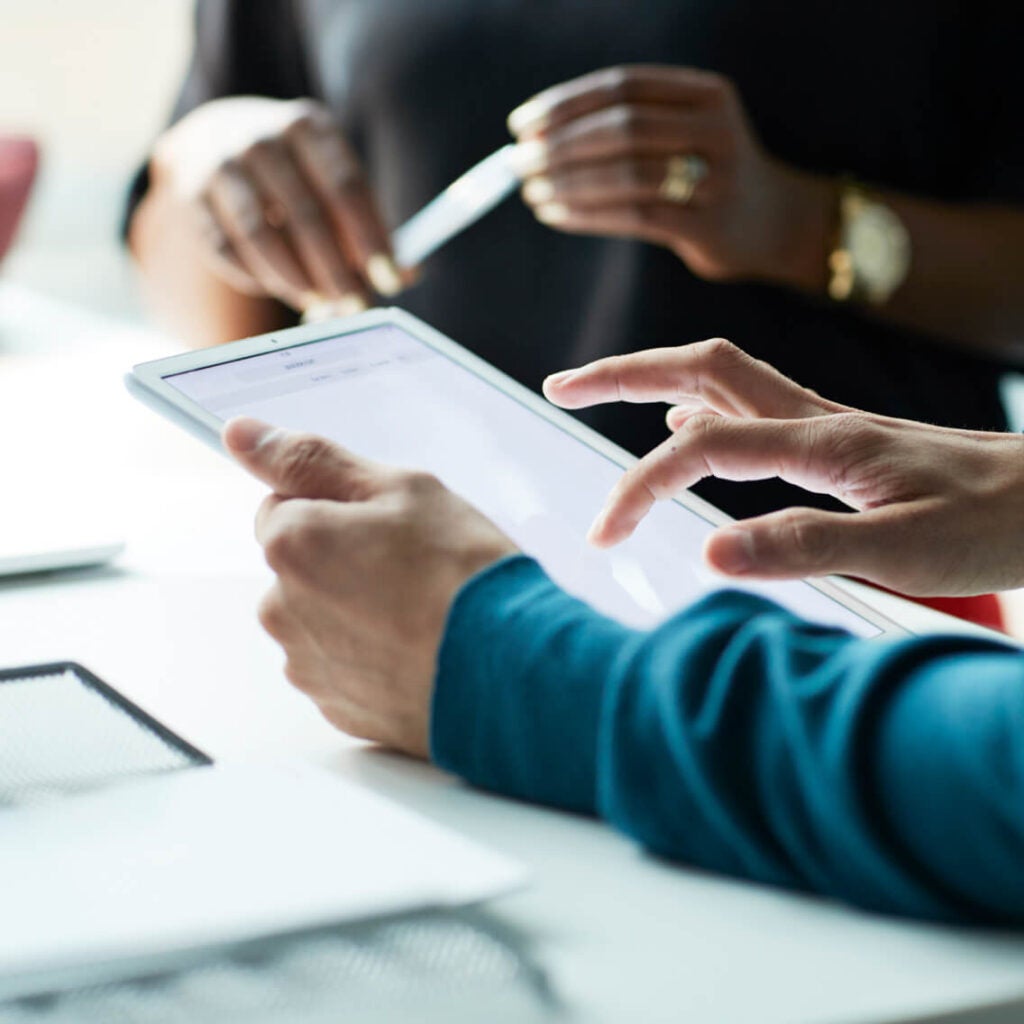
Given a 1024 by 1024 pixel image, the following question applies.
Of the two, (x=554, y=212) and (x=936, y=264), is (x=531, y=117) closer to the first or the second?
(x=554, y=212)

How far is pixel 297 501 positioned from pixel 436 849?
13 cm

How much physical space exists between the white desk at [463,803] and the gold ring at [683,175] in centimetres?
33

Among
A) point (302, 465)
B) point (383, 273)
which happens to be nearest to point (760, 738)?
point (302, 465)

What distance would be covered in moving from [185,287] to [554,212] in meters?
0.29

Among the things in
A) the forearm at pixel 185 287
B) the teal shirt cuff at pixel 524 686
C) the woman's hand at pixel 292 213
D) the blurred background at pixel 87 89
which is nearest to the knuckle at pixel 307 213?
the woman's hand at pixel 292 213

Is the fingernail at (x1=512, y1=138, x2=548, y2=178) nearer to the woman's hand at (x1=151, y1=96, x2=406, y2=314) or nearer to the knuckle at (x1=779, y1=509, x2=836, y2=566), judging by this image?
the woman's hand at (x1=151, y1=96, x2=406, y2=314)

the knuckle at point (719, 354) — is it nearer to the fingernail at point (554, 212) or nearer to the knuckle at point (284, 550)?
the knuckle at point (284, 550)

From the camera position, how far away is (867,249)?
0.89 metres

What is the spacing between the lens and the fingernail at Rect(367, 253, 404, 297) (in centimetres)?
85

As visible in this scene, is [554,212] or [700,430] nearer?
[700,430]

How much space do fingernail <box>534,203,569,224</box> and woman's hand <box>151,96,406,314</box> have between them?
0.10m

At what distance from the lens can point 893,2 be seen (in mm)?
880

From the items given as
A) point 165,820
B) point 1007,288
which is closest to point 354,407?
point 165,820

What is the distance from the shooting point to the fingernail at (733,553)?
38 centimetres
